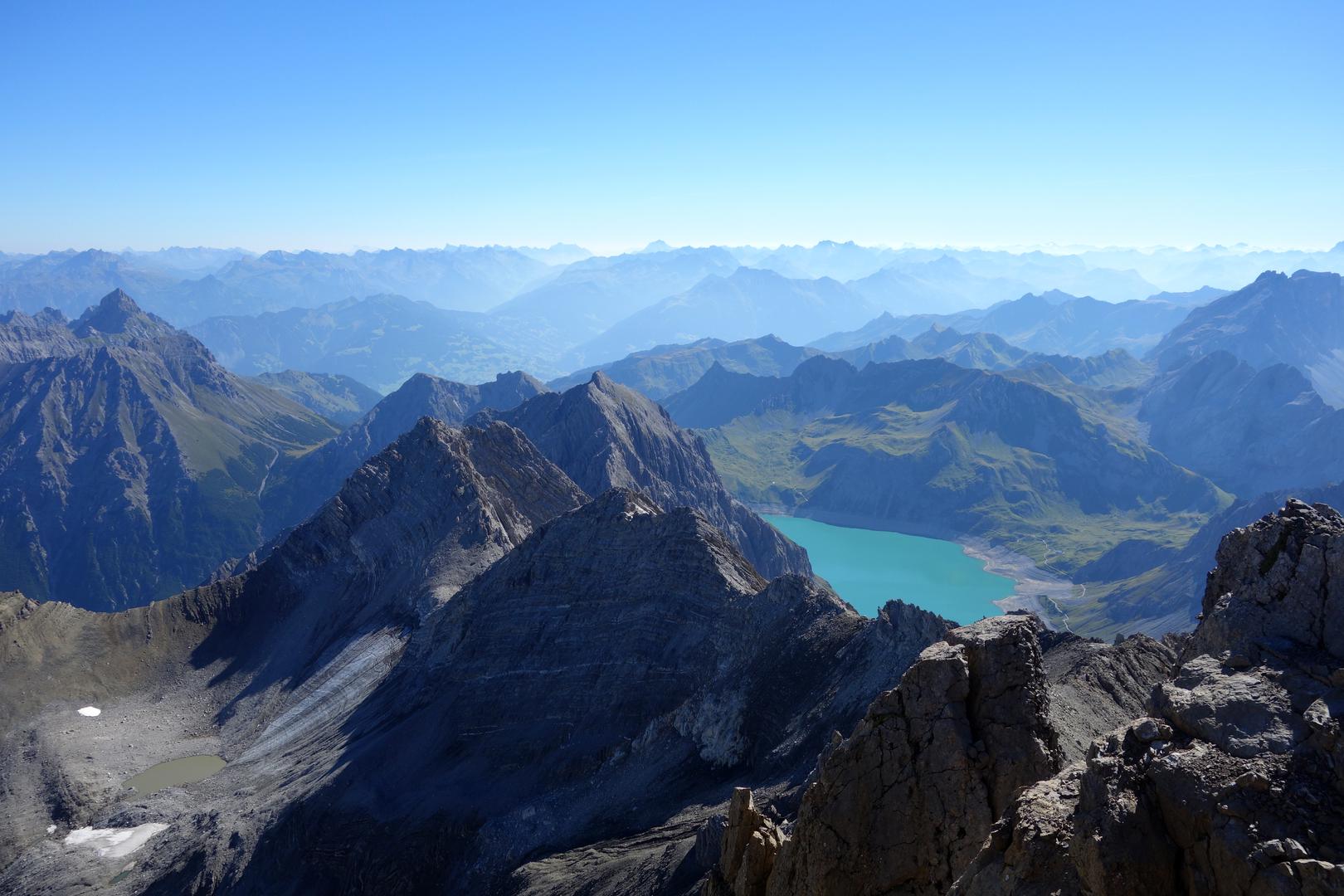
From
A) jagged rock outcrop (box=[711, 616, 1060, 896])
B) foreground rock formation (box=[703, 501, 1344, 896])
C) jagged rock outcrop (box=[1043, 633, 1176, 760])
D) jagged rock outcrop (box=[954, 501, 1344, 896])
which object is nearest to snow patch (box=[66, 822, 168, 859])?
foreground rock formation (box=[703, 501, 1344, 896])

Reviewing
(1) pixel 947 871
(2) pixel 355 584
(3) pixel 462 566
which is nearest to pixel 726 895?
→ (1) pixel 947 871

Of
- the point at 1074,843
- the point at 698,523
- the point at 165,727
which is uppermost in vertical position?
the point at 1074,843

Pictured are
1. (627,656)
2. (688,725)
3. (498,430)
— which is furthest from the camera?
(498,430)

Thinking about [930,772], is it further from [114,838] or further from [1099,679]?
[114,838]

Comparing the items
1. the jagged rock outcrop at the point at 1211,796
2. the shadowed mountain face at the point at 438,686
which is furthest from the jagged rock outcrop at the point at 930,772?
the shadowed mountain face at the point at 438,686

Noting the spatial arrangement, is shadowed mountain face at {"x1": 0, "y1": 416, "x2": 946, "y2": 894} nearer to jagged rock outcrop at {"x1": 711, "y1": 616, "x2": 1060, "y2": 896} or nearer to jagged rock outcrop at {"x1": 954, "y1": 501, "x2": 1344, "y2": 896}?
jagged rock outcrop at {"x1": 711, "y1": 616, "x2": 1060, "y2": 896}

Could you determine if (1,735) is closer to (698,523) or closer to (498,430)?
(498,430)
